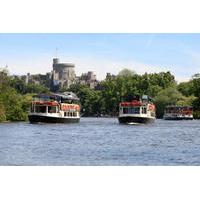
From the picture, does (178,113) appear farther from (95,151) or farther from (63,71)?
(95,151)

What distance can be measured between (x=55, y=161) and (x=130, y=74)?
391 inches

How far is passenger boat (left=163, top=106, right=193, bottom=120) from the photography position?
118ft

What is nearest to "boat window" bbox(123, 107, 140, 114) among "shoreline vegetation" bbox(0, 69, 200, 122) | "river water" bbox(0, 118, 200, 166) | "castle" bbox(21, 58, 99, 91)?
"shoreline vegetation" bbox(0, 69, 200, 122)

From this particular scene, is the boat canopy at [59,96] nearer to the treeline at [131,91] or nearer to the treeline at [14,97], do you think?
the treeline at [131,91]

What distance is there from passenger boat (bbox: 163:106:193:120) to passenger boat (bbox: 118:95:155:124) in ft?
19.6

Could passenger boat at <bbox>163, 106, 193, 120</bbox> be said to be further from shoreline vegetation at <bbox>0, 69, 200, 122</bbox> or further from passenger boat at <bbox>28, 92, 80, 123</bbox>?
passenger boat at <bbox>28, 92, 80, 123</bbox>

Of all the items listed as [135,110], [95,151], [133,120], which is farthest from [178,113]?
[95,151]

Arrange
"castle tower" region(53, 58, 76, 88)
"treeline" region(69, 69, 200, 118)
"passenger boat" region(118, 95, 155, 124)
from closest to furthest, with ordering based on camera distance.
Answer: "castle tower" region(53, 58, 76, 88), "treeline" region(69, 69, 200, 118), "passenger boat" region(118, 95, 155, 124)

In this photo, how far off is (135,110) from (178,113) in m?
11.0

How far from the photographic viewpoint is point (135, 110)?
2897 cm

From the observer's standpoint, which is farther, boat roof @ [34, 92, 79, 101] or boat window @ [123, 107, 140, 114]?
boat window @ [123, 107, 140, 114]

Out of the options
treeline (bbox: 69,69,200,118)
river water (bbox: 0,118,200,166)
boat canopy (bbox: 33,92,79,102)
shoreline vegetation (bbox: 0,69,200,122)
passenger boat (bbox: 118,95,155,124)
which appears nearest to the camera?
river water (bbox: 0,118,200,166)

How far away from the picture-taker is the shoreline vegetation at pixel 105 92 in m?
24.4
